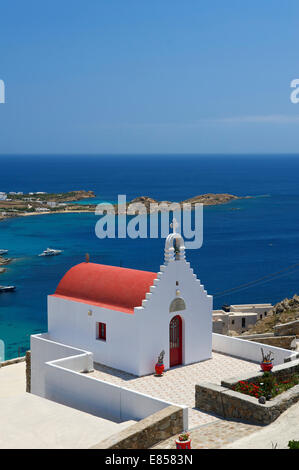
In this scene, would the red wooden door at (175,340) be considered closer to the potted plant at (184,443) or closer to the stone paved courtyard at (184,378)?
the stone paved courtyard at (184,378)

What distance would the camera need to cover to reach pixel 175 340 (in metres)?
22.0

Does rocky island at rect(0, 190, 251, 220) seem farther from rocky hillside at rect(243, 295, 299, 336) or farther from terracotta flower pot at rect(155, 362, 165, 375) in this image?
terracotta flower pot at rect(155, 362, 165, 375)

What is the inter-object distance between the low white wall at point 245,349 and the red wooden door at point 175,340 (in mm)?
2168

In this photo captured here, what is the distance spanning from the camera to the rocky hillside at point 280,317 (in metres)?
38.9

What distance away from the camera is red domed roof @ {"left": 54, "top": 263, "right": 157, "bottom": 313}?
2131cm

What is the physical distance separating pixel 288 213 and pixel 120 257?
6675 cm

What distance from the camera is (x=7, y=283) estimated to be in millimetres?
76875

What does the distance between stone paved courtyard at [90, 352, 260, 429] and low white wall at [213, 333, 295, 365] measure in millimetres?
302

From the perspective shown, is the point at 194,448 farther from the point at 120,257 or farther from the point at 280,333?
the point at 120,257

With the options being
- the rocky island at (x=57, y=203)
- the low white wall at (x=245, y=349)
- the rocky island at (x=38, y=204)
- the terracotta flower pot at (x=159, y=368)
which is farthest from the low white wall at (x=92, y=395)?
the rocky island at (x=57, y=203)

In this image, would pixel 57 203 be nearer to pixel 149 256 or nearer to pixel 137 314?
pixel 149 256

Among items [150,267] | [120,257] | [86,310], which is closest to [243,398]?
[86,310]

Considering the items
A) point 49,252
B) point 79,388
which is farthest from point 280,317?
point 49,252

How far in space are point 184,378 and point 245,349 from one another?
3103 mm
